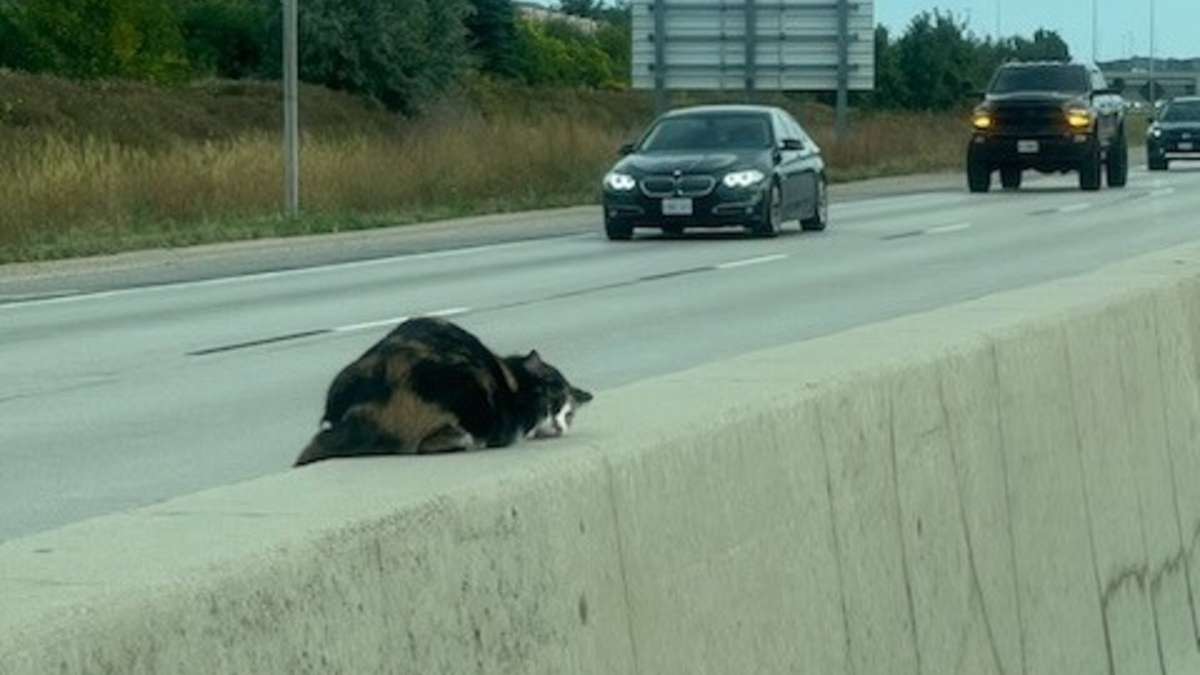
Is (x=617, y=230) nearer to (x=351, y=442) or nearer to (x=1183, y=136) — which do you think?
(x=351, y=442)

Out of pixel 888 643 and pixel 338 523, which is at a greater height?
pixel 338 523

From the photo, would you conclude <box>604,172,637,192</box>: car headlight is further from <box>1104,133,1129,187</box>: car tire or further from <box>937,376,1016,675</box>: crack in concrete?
<box>937,376,1016,675</box>: crack in concrete

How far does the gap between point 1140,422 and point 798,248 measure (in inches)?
957

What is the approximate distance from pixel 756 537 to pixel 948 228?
3251 cm

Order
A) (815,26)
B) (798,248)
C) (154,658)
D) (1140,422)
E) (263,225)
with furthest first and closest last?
(815,26)
(263,225)
(798,248)
(1140,422)
(154,658)

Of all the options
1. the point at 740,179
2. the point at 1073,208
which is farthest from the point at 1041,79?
the point at 740,179

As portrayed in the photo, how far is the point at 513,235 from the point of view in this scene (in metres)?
37.6

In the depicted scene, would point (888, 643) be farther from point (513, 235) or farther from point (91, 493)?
point (513, 235)

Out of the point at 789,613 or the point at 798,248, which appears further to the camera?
the point at 798,248

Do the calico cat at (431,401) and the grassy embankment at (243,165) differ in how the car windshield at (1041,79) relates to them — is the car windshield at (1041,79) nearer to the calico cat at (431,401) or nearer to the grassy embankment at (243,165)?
the grassy embankment at (243,165)

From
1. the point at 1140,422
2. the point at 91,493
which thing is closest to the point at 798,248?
the point at 91,493

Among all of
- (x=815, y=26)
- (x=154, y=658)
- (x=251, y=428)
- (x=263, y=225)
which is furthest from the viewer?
(x=815, y=26)

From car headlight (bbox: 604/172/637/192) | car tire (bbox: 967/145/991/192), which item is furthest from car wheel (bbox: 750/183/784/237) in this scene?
car tire (bbox: 967/145/991/192)

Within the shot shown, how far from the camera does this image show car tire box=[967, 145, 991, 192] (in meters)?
51.7
